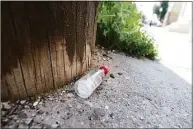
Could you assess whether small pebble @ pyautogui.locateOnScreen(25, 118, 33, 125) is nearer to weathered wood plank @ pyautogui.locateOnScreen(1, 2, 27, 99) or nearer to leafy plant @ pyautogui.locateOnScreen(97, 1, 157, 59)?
weathered wood plank @ pyautogui.locateOnScreen(1, 2, 27, 99)

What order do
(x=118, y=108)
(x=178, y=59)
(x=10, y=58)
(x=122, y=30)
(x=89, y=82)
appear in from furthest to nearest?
(x=178, y=59) → (x=122, y=30) → (x=89, y=82) → (x=118, y=108) → (x=10, y=58)

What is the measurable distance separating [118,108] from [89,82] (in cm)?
37

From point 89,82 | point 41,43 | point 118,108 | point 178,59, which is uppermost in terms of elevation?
point 41,43

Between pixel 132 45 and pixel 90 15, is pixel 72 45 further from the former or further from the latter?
pixel 132 45

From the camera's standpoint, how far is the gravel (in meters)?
1.51

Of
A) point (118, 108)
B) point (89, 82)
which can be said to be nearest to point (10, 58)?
point (89, 82)

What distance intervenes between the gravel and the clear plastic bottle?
5 centimetres

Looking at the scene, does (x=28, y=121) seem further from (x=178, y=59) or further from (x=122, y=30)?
(x=178, y=59)

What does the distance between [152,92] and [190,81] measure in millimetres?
1058

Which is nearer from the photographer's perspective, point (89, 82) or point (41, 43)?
point (41, 43)

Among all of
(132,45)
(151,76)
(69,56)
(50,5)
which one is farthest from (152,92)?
(50,5)

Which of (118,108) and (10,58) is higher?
(10,58)

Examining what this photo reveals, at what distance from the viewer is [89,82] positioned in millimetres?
1900

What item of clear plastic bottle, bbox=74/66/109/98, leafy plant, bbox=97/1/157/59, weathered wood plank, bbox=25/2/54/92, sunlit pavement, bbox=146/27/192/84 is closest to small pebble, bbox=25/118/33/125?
weathered wood plank, bbox=25/2/54/92
